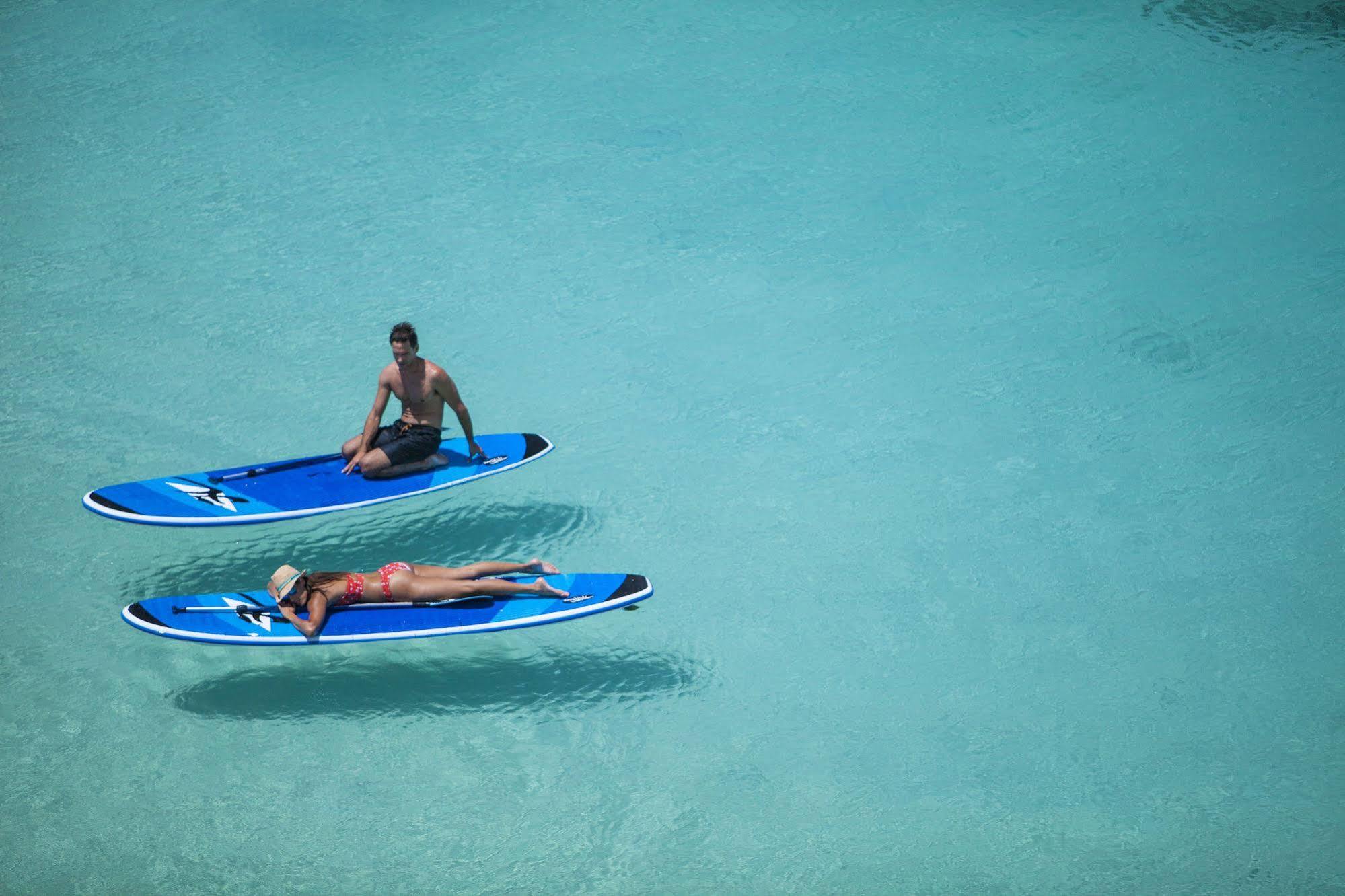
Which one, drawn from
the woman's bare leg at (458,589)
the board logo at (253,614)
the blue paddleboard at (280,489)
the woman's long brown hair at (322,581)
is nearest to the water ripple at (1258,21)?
the blue paddleboard at (280,489)

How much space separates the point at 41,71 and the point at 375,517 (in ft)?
27.8

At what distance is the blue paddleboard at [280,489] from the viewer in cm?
677

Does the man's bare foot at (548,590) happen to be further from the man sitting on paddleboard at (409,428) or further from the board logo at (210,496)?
the board logo at (210,496)

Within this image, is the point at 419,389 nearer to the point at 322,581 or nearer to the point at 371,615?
the point at 322,581

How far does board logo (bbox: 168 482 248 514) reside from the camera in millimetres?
6898

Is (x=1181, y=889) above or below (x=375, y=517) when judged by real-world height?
below

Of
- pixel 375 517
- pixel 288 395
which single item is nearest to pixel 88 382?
pixel 288 395

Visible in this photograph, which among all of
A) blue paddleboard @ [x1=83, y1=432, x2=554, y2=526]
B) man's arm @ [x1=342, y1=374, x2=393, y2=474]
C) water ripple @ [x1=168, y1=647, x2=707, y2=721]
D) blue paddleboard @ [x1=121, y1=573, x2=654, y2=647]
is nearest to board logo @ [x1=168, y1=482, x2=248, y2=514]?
blue paddleboard @ [x1=83, y1=432, x2=554, y2=526]

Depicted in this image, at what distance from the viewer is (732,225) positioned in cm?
1125

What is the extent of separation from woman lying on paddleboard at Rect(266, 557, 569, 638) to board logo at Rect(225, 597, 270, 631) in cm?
11

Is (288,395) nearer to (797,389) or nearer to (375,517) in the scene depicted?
(375,517)

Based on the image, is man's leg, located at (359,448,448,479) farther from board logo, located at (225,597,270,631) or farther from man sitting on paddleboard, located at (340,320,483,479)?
board logo, located at (225,597,270,631)

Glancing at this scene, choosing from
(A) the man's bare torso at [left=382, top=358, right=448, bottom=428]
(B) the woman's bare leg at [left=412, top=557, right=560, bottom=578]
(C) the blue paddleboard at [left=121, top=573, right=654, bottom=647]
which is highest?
(A) the man's bare torso at [left=382, top=358, right=448, bottom=428]

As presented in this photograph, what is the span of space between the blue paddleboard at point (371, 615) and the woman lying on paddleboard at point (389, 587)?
44 millimetres
